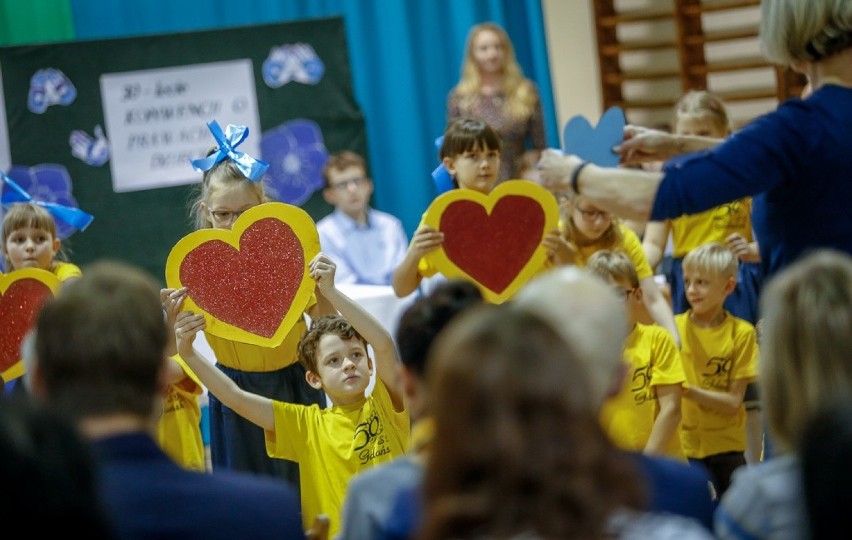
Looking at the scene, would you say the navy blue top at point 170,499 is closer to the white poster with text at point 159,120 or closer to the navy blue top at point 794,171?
the navy blue top at point 794,171

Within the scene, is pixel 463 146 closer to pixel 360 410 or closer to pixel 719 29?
pixel 360 410

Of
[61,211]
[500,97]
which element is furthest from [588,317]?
[500,97]

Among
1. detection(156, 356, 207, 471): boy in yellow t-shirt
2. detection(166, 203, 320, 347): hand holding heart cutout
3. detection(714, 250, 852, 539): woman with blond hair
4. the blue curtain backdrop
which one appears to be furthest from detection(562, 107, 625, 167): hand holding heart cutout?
the blue curtain backdrop

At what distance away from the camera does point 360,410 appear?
119 inches

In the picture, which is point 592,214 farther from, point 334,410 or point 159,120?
point 159,120

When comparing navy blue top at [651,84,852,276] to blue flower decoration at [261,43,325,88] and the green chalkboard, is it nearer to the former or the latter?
the green chalkboard

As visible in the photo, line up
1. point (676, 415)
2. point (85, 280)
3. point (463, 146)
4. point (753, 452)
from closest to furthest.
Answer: point (85, 280) → point (676, 415) → point (463, 146) → point (753, 452)

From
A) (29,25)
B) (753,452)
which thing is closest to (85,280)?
(753,452)

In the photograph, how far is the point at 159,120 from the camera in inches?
250

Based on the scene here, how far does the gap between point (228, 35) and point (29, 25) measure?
1136 millimetres

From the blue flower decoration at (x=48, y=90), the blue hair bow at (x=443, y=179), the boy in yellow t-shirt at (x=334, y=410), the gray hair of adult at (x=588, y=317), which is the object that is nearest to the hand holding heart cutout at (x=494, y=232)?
the blue hair bow at (x=443, y=179)

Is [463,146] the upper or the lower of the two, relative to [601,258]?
upper

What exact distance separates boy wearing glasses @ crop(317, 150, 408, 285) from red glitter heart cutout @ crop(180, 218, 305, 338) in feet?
9.22

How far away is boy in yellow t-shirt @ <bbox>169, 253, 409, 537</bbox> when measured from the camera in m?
2.97
